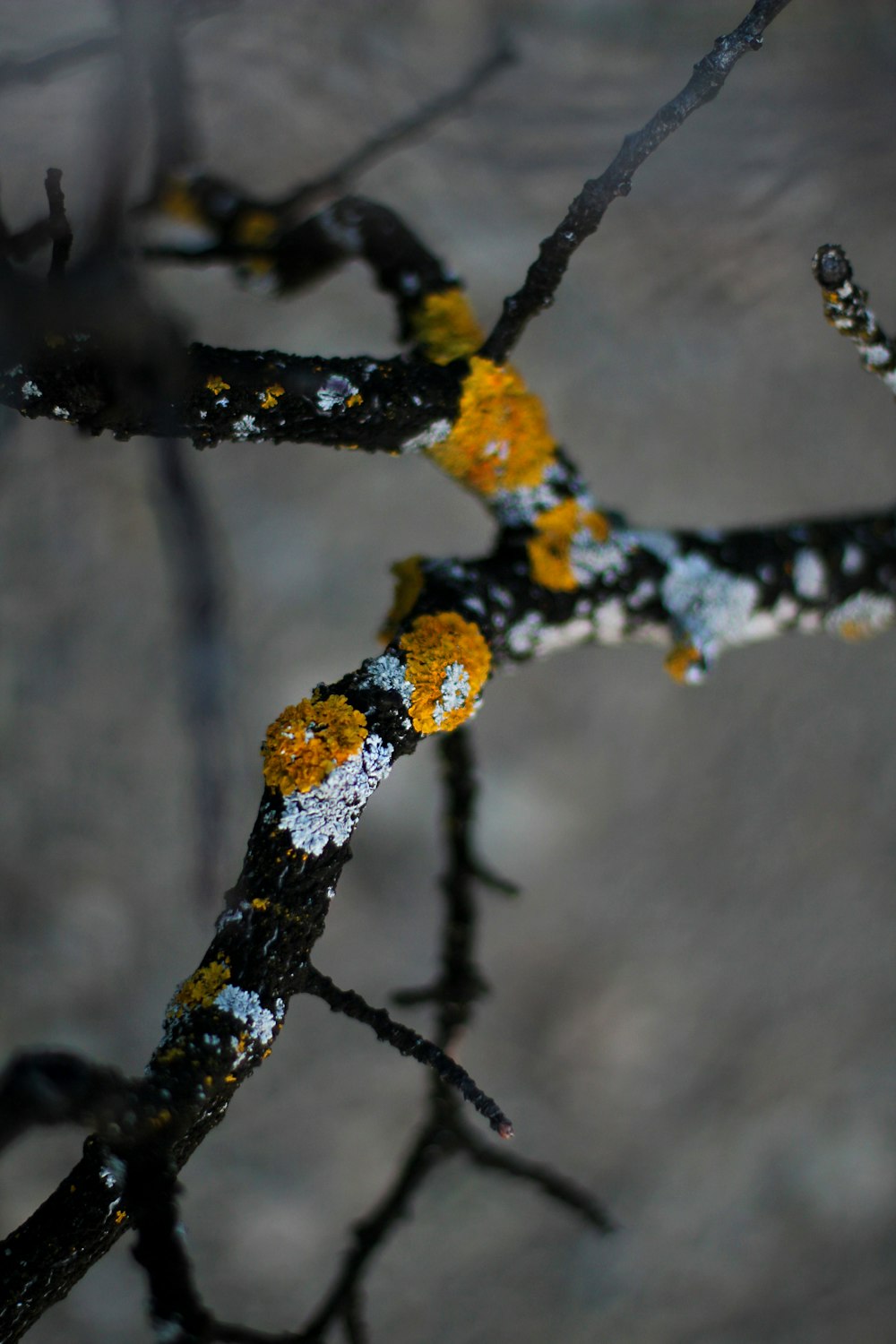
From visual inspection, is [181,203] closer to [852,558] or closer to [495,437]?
[495,437]

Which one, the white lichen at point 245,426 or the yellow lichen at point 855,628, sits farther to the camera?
the yellow lichen at point 855,628

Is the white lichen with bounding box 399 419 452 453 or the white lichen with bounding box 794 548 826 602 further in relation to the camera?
the white lichen with bounding box 794 548 826 602

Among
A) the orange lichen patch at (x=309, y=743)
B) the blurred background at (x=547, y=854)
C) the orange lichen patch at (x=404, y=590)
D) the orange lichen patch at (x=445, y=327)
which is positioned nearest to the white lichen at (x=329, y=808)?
the orange lichen patch at (x=309, y=743)

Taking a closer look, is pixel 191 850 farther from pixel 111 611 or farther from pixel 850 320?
pixel 850 320

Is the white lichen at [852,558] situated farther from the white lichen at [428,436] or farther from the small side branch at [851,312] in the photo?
the white lichen at [428,436]

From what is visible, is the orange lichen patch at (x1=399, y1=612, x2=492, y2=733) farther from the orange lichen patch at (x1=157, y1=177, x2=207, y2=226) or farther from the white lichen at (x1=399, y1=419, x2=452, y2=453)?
the orange lichen patch at (x1=157, y1=177, x2=207, y2=226)

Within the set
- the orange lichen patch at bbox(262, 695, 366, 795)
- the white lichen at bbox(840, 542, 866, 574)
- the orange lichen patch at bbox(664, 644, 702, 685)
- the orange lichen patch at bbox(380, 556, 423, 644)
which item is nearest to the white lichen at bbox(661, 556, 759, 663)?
the orange lichen patch at bbox(664, 644, 702, 685)

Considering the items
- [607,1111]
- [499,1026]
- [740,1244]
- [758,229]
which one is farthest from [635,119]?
[740,1244]
